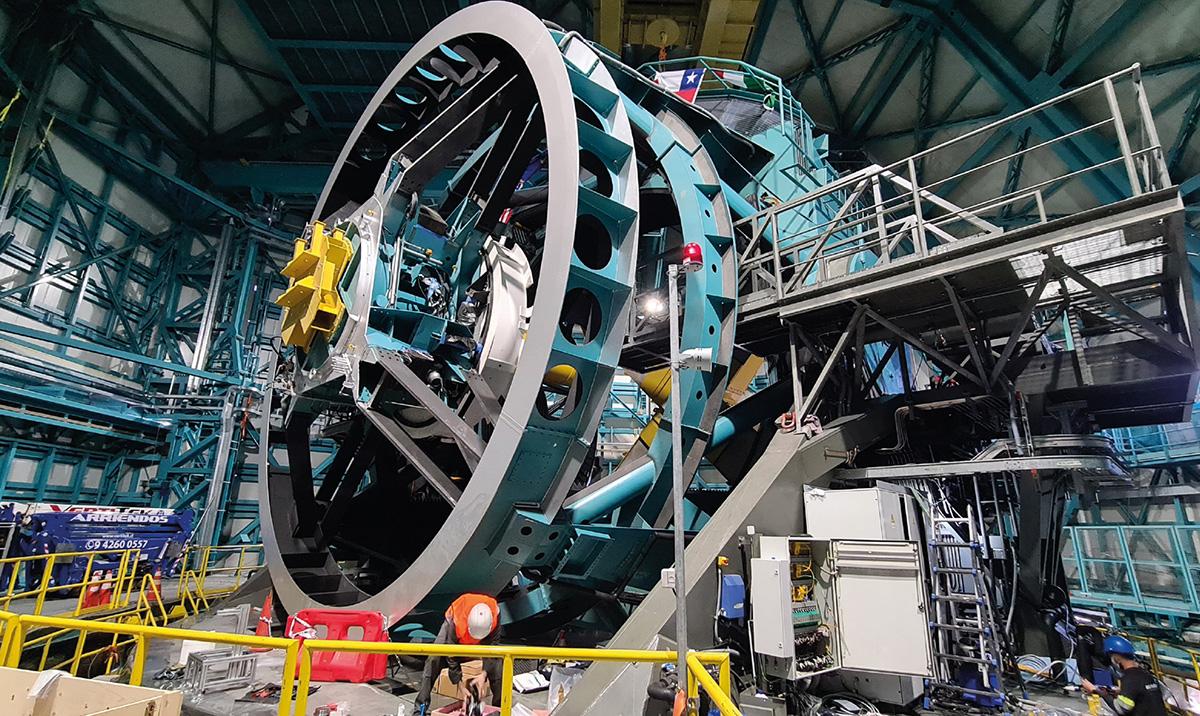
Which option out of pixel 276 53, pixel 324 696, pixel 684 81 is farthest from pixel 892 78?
pixel 324 696

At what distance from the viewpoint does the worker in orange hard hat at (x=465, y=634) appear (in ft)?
12.7

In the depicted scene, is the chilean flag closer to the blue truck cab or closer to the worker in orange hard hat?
the worker in orange hard hat

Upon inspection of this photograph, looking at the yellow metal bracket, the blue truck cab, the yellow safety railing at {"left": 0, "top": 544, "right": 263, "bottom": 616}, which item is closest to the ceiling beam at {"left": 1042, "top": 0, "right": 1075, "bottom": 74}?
the yellow metal bracket

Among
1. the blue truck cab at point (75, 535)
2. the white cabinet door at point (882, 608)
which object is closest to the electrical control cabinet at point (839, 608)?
the white cabinet door at point (882, 608)

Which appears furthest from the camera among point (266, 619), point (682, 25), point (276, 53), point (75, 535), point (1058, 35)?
point (276, 53)

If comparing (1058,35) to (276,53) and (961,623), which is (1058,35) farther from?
(276,53)

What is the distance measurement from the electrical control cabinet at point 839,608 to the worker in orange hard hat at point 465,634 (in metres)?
2.05

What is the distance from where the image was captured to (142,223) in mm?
18359

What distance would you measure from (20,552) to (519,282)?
11426 millimetres

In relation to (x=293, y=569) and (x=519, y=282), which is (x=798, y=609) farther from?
(x=293, y=569)

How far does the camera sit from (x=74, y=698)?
2.65 meters

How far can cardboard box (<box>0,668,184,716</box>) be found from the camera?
102 inches

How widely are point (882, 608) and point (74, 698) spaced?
506cm

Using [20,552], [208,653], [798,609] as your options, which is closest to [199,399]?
[20,552]
